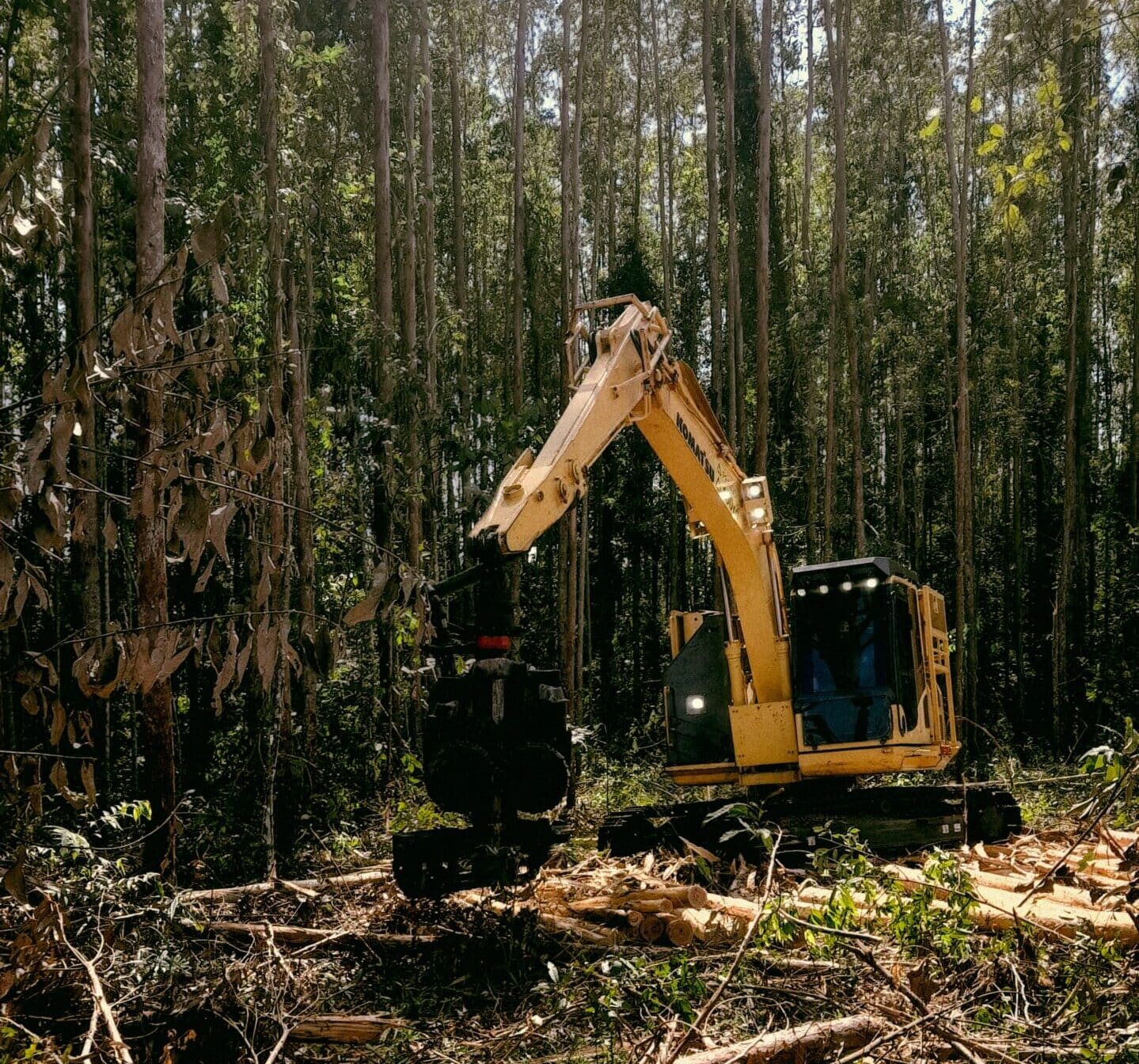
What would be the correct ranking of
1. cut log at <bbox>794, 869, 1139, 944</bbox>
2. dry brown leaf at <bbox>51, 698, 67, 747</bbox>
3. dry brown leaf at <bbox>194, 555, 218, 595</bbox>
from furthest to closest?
1. cut log at <bbox>794, 869, 1139, 944</bbox>
2. dry brown leaf at <bbox>51, 698, 67, 747</bbox>
3. dry brown leaf at <bbox>194, 555, 218, 595</bbox>

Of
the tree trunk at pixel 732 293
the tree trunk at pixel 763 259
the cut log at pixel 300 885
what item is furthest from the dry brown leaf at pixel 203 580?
the tree trunk at pixel 732 293

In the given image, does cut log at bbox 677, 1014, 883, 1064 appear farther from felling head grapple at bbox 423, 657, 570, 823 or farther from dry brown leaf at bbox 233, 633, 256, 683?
dry brown leaf at bbox 233, 633, 256, 683

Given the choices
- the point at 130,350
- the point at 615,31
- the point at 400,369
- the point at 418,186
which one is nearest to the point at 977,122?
the point at 615,31

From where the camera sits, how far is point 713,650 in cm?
891

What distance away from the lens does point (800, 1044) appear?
3828 millimetres

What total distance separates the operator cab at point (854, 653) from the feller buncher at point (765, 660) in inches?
0.5

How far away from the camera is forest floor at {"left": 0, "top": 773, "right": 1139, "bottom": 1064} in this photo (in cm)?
391

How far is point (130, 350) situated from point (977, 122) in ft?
72.8

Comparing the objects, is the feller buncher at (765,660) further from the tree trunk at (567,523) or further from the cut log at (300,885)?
the tree trunk at (567,523)

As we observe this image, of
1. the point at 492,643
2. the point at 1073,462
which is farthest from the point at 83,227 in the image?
the point at 1073,462

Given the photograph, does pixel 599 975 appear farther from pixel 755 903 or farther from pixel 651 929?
pixel 755 903

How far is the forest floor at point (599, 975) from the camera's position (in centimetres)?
391

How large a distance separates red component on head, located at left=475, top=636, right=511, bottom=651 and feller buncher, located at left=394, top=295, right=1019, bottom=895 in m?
0.97

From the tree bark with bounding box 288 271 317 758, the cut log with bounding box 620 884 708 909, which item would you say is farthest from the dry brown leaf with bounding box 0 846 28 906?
the tree bark with bounding box 288 271 317 758
